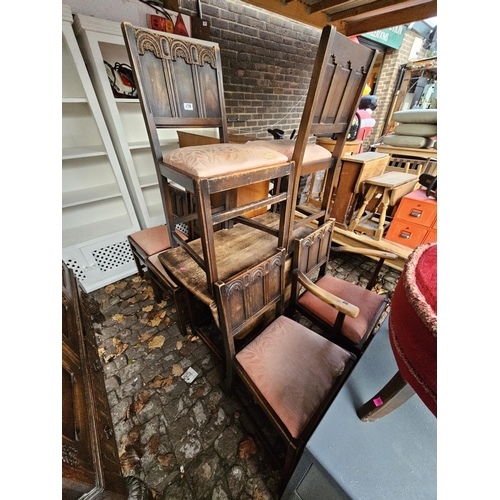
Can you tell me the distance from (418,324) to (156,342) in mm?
1843

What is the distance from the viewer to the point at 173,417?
1.30m

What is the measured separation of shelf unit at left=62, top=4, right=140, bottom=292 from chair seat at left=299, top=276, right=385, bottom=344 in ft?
6.36

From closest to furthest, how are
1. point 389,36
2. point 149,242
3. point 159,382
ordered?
point 159,382 < point 149,242 < point 389,36

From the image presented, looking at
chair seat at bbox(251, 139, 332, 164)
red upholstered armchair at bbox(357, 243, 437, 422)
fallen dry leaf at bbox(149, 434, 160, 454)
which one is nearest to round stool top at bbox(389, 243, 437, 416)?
red upholstered armchair at bbox(357, 243, 437, 422)

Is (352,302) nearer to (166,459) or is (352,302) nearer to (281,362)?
(281,362)

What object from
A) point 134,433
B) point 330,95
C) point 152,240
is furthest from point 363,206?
point 134,433

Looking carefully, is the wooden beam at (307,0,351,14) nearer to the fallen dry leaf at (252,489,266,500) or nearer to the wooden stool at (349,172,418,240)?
the wooden stool at (349,172,418,240)

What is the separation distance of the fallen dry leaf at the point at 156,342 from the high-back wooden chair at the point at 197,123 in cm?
90

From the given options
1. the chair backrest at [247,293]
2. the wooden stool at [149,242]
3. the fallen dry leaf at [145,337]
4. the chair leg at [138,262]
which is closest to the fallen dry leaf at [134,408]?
the fallen dry leaf at [145,337]

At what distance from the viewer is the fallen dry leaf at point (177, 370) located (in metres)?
1.51

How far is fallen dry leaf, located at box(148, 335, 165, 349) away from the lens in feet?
5.52
